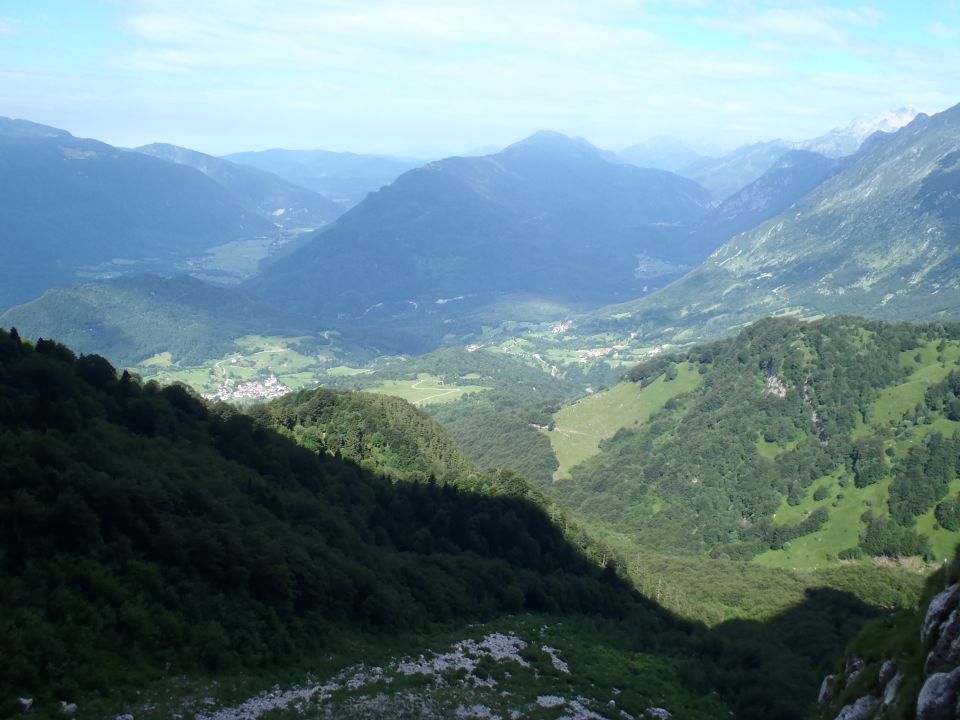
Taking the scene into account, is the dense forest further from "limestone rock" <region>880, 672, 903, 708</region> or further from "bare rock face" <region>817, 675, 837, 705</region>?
"limestone rock" <region>880, 672, 903, 708</region>

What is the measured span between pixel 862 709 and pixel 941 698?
7568 millimetres

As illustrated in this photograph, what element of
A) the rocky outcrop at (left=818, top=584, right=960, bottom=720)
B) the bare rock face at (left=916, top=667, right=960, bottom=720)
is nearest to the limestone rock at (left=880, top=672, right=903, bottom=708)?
the rocky outcrop at (left=818, top=584, right=960, bottom=720)

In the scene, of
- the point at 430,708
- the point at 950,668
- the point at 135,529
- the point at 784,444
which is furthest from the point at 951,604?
the point at 784,444

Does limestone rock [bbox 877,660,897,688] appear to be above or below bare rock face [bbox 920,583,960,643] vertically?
below

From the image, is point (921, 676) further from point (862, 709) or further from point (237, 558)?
point (237, 558)

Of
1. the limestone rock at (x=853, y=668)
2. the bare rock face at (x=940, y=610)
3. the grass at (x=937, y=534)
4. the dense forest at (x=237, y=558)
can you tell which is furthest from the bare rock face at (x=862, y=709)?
the grass at (x=937, y=534)

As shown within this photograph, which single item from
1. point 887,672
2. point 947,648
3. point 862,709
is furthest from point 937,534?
point 947,648

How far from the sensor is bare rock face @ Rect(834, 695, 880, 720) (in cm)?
2456

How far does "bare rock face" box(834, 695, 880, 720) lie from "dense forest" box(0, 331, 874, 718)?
25.4 m

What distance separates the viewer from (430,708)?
1394 inches

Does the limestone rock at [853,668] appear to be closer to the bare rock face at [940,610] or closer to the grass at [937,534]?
the bare rock face at [940,610]

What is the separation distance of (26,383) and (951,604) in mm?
54482

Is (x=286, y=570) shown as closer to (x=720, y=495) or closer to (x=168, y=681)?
(x=168, y=681)

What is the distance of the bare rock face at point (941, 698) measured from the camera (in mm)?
18453
